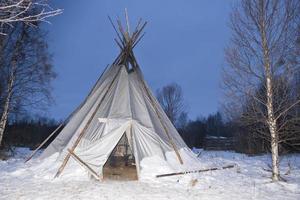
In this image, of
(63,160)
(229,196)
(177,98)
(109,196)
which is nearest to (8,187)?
(63,160)

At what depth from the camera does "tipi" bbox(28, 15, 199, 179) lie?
859 centimetres

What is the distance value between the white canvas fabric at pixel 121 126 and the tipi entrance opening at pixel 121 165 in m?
0.85

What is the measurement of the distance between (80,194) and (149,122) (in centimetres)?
369

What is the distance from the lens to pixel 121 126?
890 centimetres

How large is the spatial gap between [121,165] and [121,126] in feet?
9.52

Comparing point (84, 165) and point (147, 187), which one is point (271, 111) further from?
point (84, 165)

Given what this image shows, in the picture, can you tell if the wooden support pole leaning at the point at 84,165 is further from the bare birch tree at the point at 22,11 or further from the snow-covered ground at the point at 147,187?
the bare birch tree at the point at 22,11

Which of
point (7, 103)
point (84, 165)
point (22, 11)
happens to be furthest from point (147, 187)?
point (7, 103)

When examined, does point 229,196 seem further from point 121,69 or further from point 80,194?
point 121,69

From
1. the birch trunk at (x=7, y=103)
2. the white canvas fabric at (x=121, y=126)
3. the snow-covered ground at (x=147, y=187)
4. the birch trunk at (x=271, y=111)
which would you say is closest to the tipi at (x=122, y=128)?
the white canvas fabric at (x=121, y=126)

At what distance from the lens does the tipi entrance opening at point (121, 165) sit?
9129 millimetres

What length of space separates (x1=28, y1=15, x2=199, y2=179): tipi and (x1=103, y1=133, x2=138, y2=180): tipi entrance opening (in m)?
0.08

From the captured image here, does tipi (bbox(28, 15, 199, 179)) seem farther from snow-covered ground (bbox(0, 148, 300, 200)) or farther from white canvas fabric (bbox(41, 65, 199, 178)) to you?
snow-covered ground (bbox(0, 148, 300, 200))

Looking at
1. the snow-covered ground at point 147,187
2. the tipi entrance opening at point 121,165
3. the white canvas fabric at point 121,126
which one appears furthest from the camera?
the tipi entrance opening at point 121,165
